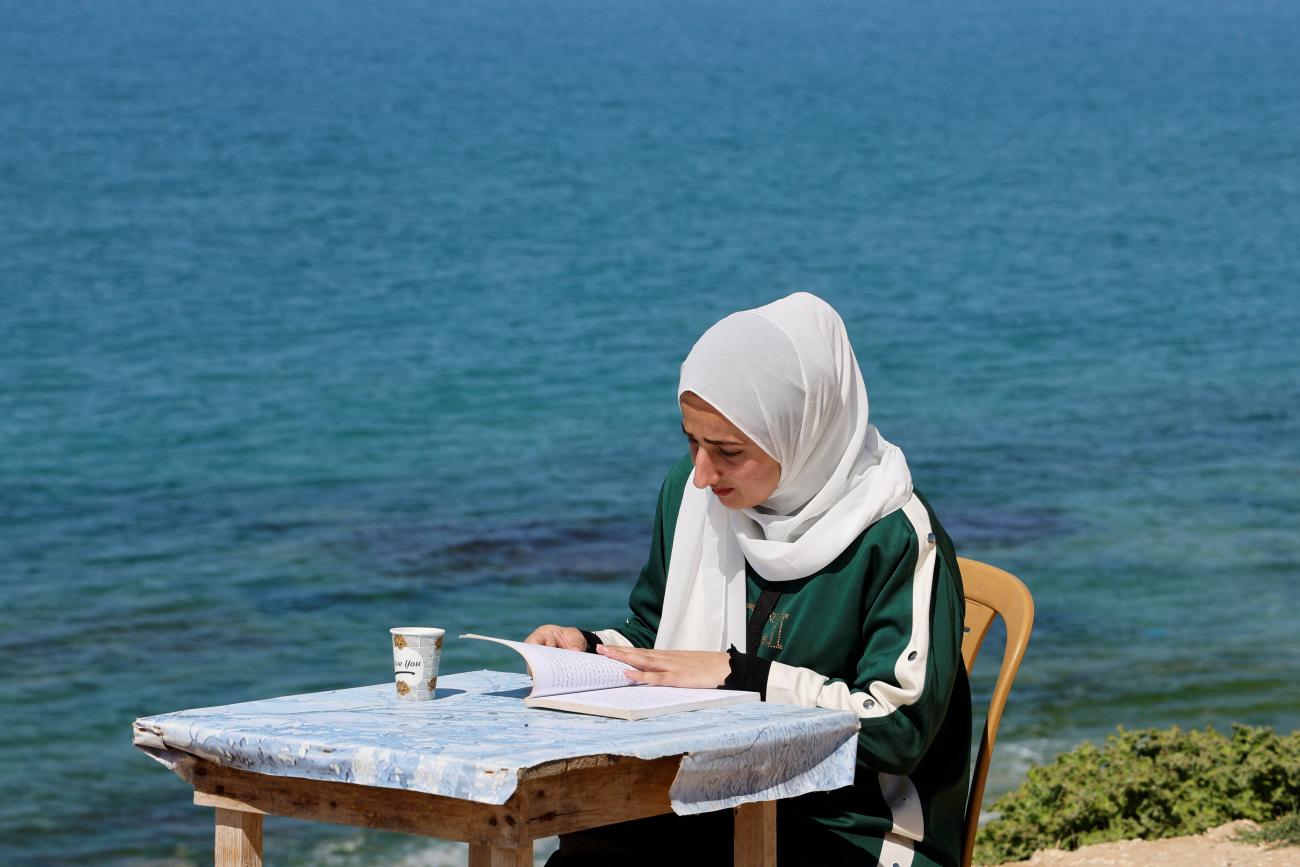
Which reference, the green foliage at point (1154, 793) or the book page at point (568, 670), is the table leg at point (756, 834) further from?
the green foliage at point (1154, 793)

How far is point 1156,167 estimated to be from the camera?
1550 inches

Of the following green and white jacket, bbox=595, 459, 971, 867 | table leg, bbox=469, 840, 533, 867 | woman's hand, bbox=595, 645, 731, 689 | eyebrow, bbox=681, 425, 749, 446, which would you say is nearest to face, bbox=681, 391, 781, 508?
eyebrow, bbox=681, 425, 749, 446

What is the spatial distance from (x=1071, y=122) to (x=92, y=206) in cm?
2219

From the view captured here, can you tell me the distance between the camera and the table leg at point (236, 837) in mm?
2701

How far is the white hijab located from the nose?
0.10m

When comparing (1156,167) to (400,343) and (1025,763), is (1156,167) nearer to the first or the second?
(400,343)

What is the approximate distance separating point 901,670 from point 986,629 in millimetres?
591

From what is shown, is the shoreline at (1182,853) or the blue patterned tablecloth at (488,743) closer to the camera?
the blue patterned tablecloth at (488,743)

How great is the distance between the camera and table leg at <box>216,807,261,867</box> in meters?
2.70

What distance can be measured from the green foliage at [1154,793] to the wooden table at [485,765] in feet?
8.49

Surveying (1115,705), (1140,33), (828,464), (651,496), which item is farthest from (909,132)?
(828,464)

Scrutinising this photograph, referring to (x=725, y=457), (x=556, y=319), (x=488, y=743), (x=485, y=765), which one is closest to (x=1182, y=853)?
(x=725, y=457)

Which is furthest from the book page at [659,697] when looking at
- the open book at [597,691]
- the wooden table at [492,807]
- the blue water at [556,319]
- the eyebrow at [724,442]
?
the blue water at [556,319]

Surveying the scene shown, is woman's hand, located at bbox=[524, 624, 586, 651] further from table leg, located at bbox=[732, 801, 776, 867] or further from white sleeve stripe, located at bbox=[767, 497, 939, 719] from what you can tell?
table leg, located at bbox=[732, 801, 776, 867]
